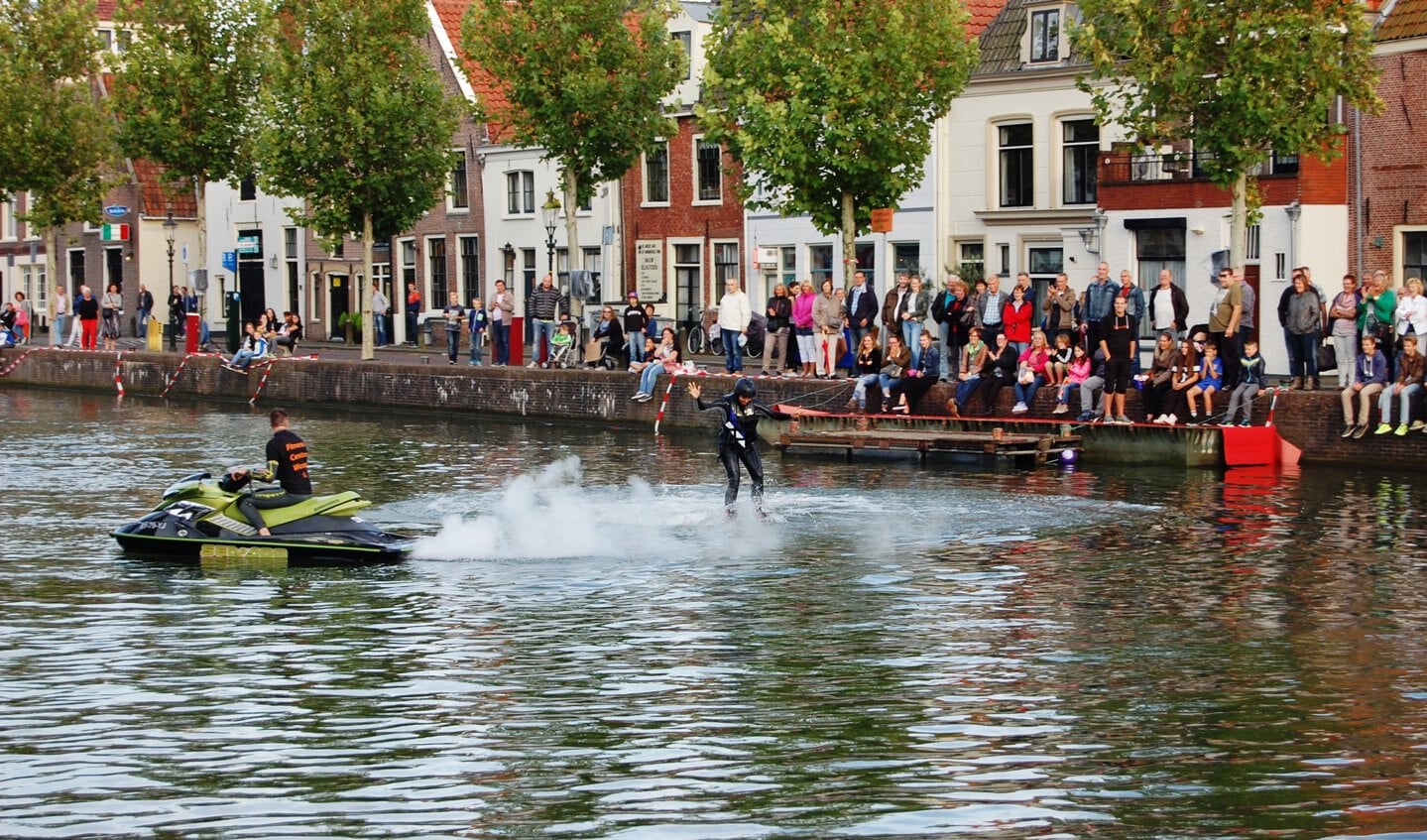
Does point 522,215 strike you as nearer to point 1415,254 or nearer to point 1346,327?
point 1415,254

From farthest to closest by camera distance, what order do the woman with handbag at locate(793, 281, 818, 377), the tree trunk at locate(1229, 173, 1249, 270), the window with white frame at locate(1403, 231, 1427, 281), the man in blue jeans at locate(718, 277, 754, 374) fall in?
the window with white frame at locate(1403, 231, 1427, 281) → the man in blue jeans at locate(718, 277, 754, 374) → the woman with handbag at locate(793, 281, 818, 377) → the tree trunk at locate(1229, 173, 1249, 270)

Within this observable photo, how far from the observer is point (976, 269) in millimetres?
47750

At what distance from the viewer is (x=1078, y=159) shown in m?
46.3

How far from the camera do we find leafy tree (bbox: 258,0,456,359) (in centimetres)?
4872

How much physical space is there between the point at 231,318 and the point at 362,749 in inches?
1697

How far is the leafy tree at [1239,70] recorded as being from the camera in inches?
1278

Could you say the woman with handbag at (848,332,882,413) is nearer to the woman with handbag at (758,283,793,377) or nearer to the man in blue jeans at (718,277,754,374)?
the woman with handbag at (758,283,793,377)

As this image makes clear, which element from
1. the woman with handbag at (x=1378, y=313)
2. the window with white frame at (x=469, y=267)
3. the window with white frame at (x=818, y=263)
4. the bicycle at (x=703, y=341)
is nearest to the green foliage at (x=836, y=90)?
the bicycle at (x=703, y=341)

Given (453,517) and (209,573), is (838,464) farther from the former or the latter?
(209,573)

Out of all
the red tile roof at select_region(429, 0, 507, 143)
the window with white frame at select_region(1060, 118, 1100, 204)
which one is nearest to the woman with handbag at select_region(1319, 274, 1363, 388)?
the window with white frame at select_region(1060, 118, 1100, 204)

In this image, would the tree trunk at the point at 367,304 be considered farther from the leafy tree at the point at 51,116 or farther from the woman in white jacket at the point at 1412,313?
the woman in white jacket at the point at 1412,313

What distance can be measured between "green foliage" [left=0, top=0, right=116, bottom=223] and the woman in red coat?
35227 mm

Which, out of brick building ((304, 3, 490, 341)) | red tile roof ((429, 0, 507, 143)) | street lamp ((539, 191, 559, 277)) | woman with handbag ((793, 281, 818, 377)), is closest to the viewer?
woman with handbag ((793, 281, 818, 377))

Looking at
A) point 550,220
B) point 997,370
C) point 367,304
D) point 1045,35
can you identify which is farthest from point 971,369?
point 550,220
